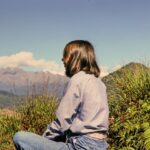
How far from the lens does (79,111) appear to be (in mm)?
4781

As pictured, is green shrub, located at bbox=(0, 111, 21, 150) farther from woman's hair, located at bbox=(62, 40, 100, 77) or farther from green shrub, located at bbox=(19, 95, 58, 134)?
woman's hair, located at bbox=(62, 40, 100, 77)

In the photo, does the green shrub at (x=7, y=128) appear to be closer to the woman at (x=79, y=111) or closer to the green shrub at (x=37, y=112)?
the green shrub at (x=37, y=112)

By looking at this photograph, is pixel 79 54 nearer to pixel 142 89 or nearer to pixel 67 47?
pixel 67 47

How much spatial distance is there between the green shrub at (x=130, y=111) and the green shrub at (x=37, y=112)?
182 cm

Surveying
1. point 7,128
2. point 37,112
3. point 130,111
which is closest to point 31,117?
point 37,112

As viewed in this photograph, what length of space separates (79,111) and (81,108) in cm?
5

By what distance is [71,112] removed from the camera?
473 cm

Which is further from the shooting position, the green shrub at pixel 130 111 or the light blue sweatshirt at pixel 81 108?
the green shrub at pixel 130 111

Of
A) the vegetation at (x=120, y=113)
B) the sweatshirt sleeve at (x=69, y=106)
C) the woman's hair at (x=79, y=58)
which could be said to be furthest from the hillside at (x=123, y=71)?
the sweatshirt sleeve at (x=69, y=106)

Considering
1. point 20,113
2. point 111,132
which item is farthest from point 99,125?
point 20,113

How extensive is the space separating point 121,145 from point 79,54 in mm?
3210

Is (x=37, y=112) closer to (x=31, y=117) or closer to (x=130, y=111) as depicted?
(x=31, y=117)

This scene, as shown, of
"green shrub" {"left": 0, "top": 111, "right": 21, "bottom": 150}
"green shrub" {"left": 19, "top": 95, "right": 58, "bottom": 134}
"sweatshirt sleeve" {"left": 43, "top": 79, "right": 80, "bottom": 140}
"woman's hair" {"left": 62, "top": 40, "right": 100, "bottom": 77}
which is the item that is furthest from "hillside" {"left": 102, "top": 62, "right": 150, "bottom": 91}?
"sweatshirt sleeve" {"left": 43, "top": 79, "right": 80, "bottom": 140}

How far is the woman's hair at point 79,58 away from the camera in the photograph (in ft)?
15.8
